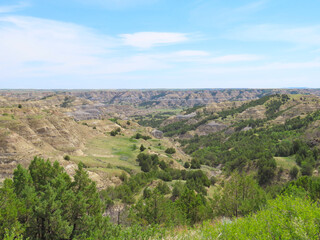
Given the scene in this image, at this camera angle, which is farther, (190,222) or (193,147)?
(193,147)

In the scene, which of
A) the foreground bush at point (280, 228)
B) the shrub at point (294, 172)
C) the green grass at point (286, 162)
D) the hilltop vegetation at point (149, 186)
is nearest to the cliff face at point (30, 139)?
the hilltop vegetation at point (149, 186)

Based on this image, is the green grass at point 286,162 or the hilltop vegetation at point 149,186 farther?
the green grass at point 286,162

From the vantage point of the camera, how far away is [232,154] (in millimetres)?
93875

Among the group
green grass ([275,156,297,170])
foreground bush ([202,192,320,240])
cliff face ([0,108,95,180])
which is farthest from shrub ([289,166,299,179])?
cliff face ([0,108,95,180])

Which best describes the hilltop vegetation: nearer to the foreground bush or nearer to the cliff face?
the foreground bush

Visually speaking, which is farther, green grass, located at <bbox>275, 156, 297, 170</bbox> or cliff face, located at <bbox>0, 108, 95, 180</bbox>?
green grass, located at <bbox>275, 156, 297, 170</bbox>

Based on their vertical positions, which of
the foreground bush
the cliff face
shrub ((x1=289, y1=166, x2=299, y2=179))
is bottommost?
shrub ((x1=289, y1=166, x2=299, y2=179))

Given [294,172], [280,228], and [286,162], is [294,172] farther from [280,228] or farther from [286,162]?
[280,228]

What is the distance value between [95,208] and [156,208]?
24.4ft

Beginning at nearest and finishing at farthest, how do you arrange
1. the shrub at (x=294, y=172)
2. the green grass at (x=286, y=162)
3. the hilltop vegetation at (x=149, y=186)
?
→ the hilltop vegetation at (x=149, y=186), the shrub at (x=294, y=172), the green grass at (x=286, y=162)

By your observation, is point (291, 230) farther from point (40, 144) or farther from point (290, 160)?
point (290, 160)

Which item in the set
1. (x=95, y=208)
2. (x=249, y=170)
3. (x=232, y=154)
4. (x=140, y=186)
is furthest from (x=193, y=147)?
(x=95, y=208)

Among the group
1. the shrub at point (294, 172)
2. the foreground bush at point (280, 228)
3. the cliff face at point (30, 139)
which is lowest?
the shrub at point (294, 172)

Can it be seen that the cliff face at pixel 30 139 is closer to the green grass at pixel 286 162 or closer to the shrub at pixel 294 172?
the green grass at pixel 286 162
